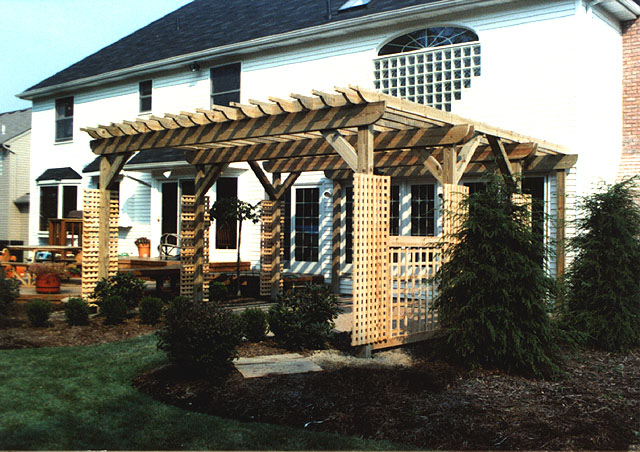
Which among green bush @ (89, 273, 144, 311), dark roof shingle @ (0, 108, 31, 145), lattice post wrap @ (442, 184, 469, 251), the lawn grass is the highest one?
dark roof shingle @ (0, 108, 31, 145)

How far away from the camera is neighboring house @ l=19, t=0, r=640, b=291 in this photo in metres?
11.8

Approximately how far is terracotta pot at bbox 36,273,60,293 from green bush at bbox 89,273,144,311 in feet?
4.88

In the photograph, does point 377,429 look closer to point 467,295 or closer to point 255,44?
point 467,295

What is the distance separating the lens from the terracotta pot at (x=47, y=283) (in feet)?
38.5

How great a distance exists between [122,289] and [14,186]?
19283 millimetres

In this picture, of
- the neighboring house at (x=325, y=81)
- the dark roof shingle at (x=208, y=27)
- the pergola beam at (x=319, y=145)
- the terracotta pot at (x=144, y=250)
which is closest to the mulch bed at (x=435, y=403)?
the neighboring house at (x=325, y=81)

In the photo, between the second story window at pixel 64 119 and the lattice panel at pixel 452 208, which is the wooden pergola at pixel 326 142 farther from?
the second story window at pixel 64 119

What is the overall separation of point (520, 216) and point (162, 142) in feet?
19.2

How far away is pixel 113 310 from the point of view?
31.7ft

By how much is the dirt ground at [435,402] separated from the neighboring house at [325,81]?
2.15 metres

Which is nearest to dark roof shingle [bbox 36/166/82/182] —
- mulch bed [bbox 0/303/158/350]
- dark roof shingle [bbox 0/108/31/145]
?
dark roof shingle [bbox 0/108/31/145]

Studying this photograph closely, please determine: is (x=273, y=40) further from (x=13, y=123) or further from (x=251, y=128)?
(x=13, y=123)

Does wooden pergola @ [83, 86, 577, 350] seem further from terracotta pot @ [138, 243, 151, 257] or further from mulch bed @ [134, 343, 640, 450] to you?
terracotta pot @ [138, 243, 151, 257]

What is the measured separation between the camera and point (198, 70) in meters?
17.1
